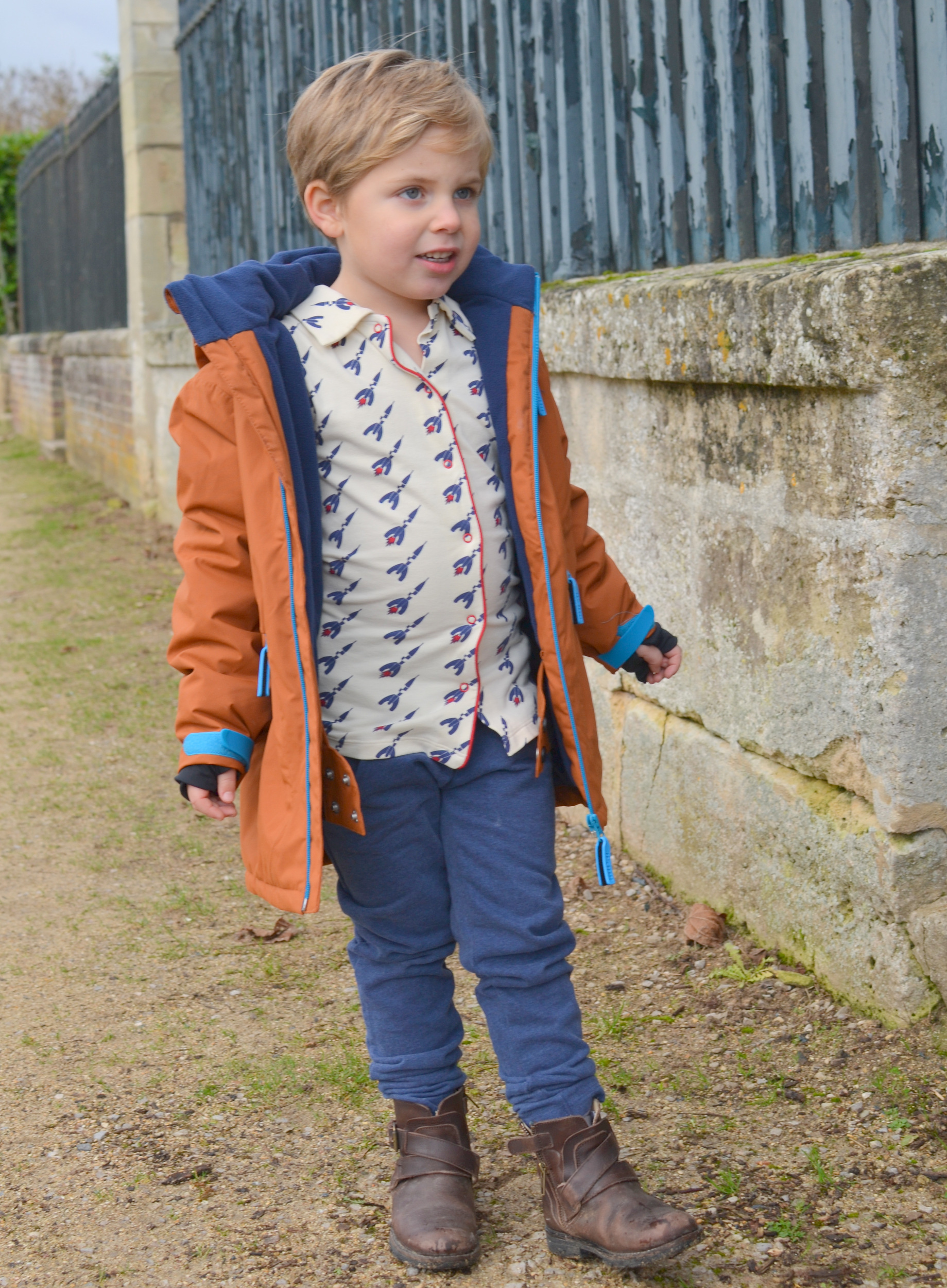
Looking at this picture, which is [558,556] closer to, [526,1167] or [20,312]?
[526,1167]

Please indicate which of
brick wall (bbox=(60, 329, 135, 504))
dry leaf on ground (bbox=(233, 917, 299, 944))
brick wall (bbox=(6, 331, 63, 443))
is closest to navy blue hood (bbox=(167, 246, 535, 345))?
dry leaf on ground (bbox=(233, 917, 299, 944))

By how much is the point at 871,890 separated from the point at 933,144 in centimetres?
134

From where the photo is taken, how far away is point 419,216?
1.98 m

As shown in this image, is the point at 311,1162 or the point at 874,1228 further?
the point at 311,1162

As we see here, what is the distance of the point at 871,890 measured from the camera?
2559 mm

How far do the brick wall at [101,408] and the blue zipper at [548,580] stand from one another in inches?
308

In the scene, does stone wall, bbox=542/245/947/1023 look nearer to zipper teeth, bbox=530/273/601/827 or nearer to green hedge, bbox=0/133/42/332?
zipper teeth, bbox=530/273/601/827

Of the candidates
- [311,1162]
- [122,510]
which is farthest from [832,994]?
[122,510]

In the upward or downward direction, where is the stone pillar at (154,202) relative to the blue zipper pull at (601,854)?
upward

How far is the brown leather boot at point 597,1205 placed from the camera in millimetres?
1953

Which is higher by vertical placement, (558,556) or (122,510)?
(122,510)

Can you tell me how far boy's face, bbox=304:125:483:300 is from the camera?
197 centimetres

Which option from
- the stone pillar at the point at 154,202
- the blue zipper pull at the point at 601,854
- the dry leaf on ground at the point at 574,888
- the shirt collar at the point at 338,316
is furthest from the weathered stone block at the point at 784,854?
the stone pillar at the point at 154,202

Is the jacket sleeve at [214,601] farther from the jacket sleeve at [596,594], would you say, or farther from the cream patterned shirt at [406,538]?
the jacket sleeve at [596,594]
